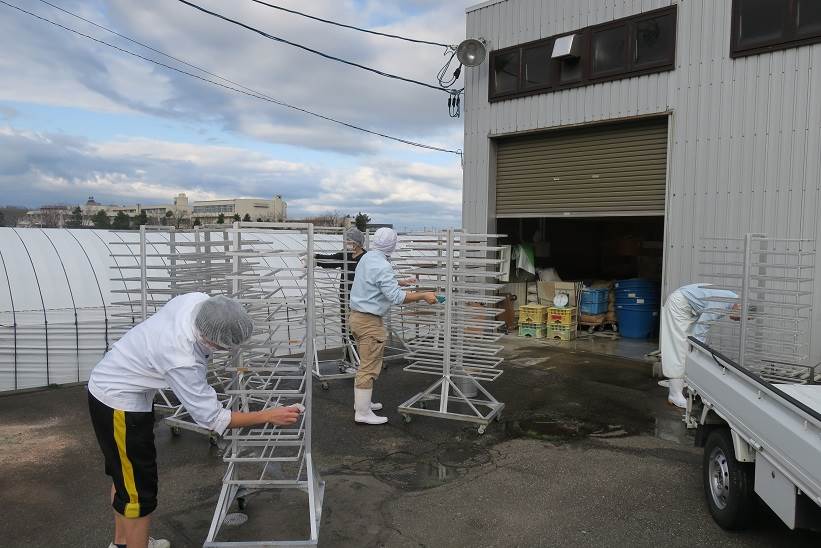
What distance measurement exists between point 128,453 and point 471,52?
911cm

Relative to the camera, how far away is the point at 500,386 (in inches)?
288

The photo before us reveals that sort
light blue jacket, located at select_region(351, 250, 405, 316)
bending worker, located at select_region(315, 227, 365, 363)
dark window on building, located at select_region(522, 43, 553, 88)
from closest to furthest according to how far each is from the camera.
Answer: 1. light blue jacket, located at select_region(351, 250, 405, 316)
2. bending worker, located at select_region(315, 227, 365, 363)
3. dark window on building, located at select_region(522, 43, 553, 88)

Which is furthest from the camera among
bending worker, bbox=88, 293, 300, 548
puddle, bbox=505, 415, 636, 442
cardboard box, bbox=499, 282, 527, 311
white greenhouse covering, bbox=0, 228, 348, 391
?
cardboard box, bbox=499, 282, 527, 311

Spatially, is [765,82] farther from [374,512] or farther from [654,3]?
[374,512]

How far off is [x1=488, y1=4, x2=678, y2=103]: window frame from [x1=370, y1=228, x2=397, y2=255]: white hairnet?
17.2ft

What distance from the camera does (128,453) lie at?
2.95m

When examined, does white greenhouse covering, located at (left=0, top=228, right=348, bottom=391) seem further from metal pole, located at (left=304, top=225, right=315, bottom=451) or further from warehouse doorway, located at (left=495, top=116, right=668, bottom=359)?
warehouse doorway, located at (left=495, top=116, right=668, bottom=359)

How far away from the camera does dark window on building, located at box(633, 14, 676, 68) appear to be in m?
8.17


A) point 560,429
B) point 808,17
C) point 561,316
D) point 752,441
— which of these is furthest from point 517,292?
point 752,441

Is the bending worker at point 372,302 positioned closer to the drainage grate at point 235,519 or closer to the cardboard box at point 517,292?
the drainage grate at point 235,519

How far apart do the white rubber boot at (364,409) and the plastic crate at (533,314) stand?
528cm

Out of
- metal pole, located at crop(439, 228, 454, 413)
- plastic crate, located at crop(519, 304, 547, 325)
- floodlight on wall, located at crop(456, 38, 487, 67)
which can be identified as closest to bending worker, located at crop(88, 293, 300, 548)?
metal pole, located at crop(439, 228, 454, 413)

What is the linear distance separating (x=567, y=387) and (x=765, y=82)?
15.4ft

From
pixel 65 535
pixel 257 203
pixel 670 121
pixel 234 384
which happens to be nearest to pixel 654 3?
pixel 670 121
